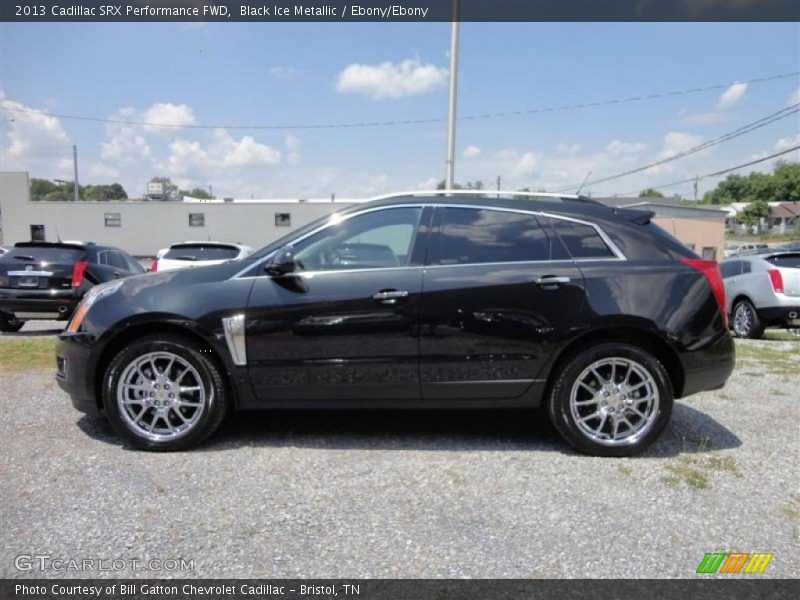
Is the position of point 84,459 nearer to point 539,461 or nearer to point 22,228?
point 539,461

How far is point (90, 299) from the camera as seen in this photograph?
3949 mm

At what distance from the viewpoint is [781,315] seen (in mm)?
9242

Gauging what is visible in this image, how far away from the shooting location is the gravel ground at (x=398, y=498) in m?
2.62

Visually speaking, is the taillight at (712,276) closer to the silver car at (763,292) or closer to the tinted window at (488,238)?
the tinted window at (488,238)

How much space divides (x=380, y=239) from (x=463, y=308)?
748 mm

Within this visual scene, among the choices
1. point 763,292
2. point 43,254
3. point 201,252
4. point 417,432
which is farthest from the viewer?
point 201,252

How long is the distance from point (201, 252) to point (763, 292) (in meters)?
9.66

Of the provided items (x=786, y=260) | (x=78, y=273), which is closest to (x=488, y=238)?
(x=78, y=273)

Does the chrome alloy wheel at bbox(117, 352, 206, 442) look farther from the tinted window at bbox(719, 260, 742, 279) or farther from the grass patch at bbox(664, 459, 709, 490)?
the tinted window at bbox(719, 260, 742, 279)

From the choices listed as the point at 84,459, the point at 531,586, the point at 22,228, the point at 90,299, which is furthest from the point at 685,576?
the point at 22,228

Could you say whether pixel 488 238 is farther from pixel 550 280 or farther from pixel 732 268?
pixel 732 268

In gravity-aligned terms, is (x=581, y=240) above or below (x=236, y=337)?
above

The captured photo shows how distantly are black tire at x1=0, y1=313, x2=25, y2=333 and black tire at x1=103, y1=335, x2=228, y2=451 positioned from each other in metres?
6.72

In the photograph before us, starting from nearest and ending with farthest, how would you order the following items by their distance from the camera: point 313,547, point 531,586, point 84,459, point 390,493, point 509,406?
1. point 531,586
2. point 313,547
3. point 390,493
4. point 84,459
5. point 509,406
